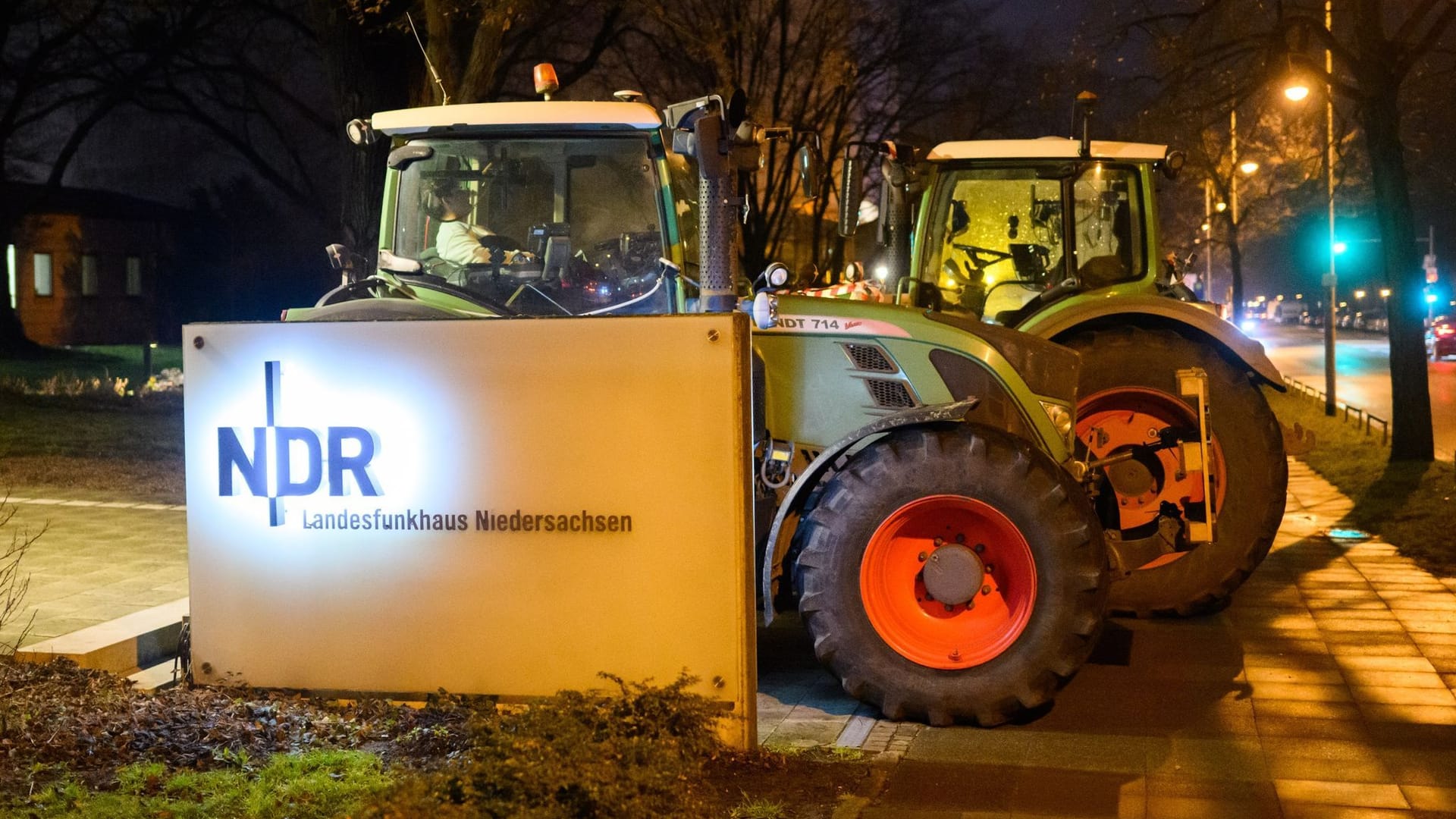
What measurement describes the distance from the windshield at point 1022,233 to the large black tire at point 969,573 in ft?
13.1

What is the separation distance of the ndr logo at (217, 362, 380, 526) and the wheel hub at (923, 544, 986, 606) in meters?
2.59

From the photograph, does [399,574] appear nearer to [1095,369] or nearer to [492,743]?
[492,743]

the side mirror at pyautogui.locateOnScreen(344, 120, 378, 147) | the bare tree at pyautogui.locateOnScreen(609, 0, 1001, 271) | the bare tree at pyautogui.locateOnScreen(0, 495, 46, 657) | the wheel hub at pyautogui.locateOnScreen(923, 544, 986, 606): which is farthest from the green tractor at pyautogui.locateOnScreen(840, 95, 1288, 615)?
the bare tree at pyautogui.locateOnScreen(609, 0, 1001, 271)

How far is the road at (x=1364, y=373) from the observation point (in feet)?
85.3

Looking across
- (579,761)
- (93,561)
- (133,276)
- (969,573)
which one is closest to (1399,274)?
(969,573)

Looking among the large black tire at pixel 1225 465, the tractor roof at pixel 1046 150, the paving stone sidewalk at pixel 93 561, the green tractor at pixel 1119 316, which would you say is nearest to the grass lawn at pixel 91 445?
the paving stone sidewalk at pixel 93 561

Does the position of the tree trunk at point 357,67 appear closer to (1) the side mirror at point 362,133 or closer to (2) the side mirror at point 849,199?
(1) the side mirror at point 362,133

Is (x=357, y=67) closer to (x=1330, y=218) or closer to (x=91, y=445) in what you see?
(x=91, y=445)

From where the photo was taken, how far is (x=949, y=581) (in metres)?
6.82

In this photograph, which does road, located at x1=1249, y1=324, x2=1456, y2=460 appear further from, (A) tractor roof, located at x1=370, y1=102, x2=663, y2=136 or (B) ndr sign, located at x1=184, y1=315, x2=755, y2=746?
(B) ndr sign, located at x1=184, y1=315, x2=755, y2=746

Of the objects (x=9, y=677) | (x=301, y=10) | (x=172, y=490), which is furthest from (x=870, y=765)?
(x=301, y=10)

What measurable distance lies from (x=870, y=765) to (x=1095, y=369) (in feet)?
12.8

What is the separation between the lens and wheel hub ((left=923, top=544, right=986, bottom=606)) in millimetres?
6801

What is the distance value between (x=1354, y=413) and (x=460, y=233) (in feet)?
72.6
